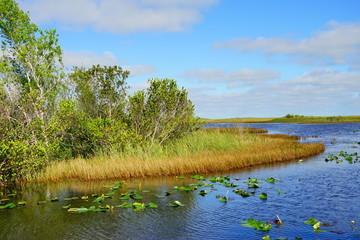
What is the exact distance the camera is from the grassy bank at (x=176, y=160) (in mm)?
17484

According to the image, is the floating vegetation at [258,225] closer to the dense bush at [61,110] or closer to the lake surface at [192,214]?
the lake surface at [192,214]

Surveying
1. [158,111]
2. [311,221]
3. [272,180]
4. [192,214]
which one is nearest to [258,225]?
[311,221]

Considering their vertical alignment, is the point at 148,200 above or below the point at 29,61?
below

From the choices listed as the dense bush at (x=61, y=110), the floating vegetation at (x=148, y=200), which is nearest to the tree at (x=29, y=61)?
the dense bush at (x=61, y=110)

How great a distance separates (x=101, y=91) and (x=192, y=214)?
49.9 feet

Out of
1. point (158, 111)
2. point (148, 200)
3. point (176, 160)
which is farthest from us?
point (158, 111)

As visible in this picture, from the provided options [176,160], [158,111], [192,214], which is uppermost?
[158,111]

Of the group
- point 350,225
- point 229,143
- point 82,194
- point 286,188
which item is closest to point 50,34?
point 82,194

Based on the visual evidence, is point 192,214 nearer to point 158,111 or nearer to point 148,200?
point 148,200

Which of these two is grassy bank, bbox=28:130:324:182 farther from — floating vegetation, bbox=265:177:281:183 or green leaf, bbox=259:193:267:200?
green leaf, bbox=259:193:267:200

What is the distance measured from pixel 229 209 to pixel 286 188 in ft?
14.4

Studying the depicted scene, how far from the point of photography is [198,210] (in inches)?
421

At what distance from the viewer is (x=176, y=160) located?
62.5 ft

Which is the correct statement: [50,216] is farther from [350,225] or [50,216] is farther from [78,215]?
[350,225]
